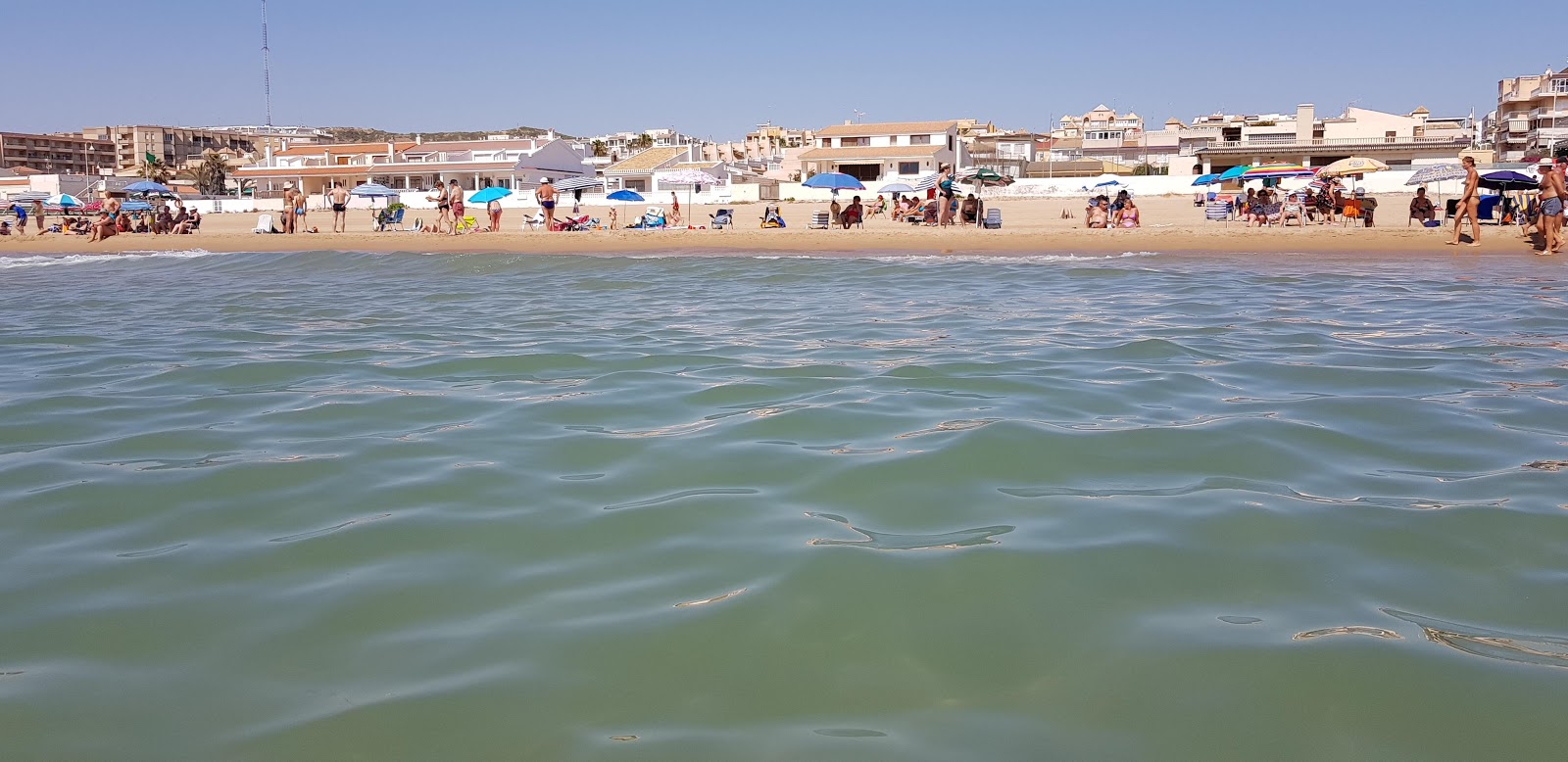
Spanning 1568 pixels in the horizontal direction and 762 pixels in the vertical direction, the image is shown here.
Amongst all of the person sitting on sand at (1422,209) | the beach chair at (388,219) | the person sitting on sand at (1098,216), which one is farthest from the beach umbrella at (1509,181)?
the beach chair at (388,219)

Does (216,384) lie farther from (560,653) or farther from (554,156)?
(554,156)

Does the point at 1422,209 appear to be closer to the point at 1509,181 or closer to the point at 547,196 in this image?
the point at 1509,181

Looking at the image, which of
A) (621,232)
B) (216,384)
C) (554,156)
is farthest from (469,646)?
(554,156)

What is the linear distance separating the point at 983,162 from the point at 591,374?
222ft

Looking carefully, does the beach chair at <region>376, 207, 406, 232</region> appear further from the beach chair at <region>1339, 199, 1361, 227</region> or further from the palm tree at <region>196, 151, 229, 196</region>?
the palm tree at <region>196, 151, 229, 196</region>

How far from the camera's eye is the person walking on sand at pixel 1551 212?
1246 cm

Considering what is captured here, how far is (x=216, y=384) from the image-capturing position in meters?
6.07

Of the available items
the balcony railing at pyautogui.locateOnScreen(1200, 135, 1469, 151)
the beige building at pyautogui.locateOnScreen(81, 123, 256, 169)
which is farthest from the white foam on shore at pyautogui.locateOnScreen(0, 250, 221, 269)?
the beige building at pyautogui.locateOnScreen(81, 123, 256, 169)

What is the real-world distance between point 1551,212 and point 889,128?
56.3m

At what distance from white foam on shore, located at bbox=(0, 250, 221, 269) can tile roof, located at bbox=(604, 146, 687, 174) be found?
39.5 meters

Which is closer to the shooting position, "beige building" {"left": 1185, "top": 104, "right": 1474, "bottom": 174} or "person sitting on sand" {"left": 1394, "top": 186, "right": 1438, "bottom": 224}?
"person sitting on sand" {"left": 1394, "top": 186, "right": 1438, "bottom": 224}

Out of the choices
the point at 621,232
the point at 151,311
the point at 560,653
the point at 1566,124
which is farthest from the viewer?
the point at 1566,124

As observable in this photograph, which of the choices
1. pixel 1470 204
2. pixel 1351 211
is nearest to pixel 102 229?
pixel 1470 204

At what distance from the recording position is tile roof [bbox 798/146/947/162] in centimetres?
6009
